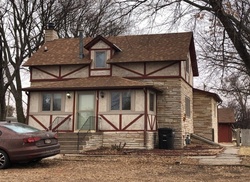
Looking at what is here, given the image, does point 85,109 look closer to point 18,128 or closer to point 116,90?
point 116,90

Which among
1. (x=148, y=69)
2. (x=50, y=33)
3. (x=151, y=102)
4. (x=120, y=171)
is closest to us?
(x=120, y=171)

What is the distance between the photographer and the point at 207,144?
23547 mm

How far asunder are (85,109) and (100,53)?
144 inches

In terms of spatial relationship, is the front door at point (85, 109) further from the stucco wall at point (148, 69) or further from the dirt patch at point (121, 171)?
the dirt patch at point (121, 171)

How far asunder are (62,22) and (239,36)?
21.9 metres

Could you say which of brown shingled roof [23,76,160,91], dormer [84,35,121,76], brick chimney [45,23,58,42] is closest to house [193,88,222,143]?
brown shingled roof [23,76,160,91]

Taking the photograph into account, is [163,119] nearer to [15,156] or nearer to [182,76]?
[182,76]

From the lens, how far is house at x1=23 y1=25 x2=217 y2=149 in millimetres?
20234

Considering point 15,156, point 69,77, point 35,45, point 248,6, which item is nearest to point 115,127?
point 69,77

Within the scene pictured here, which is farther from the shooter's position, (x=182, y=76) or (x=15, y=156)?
(x=182, y=76)

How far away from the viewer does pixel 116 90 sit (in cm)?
2044

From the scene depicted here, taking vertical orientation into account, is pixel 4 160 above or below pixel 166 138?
below

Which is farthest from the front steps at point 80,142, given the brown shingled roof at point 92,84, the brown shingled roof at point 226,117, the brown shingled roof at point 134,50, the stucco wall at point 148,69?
the brown shingled roof at point 226,117

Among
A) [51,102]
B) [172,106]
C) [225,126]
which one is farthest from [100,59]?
[225,126]
